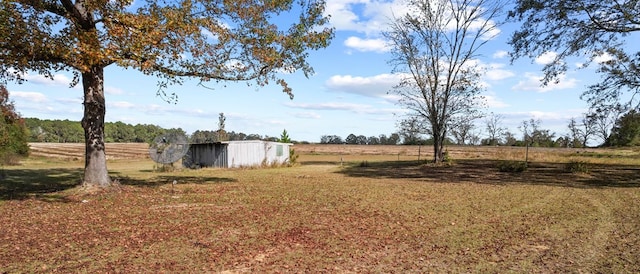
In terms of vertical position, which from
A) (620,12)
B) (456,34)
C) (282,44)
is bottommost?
Answer: (282,44)

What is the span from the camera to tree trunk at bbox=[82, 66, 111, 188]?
1211cm

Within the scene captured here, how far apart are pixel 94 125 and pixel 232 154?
19530 mm

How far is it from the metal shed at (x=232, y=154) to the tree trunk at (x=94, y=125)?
19.0 meters

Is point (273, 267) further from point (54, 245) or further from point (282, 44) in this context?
point (282, 44)

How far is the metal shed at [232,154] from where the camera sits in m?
31.7

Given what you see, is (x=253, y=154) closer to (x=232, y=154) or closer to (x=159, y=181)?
(x=232, y=154)

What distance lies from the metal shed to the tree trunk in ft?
62.2

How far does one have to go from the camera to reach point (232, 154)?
31766 millimetres

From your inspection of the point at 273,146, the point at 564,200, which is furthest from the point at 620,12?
the point at 273,146

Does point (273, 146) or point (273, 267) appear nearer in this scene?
point (273, 267)

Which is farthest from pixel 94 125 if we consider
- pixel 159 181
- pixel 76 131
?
pixel 76 131

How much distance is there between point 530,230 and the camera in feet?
25.9

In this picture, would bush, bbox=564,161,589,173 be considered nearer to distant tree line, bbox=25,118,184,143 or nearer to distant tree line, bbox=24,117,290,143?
distant tree line, bbox=24,117,290,143

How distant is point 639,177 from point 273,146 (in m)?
25.2
